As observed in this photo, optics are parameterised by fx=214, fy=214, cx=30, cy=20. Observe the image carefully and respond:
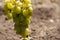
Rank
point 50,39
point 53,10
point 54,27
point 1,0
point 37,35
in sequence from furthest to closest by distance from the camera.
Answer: point 1,0 → point 53,10 → point 54,27 → point 37,35 → point 50,39

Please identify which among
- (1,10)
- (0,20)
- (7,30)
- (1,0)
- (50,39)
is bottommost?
(50,39)

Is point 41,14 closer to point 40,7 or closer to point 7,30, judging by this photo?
point 40,7

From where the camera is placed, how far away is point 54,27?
8.17 ft

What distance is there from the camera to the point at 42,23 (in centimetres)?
268

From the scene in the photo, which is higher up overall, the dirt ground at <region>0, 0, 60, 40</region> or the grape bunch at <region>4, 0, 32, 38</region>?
the dirt ground at <region>0, 0, 60, 40</region>

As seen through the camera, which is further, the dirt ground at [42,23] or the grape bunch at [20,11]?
the dirt ground at [42,23]

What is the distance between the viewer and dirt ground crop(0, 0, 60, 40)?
2271mm

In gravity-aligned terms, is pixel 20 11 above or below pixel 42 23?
below

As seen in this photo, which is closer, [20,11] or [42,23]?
[20,11]

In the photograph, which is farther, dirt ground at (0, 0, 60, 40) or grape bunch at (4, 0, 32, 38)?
dirt ground at (0, 0, 60, 40)

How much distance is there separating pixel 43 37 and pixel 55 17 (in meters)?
0.78

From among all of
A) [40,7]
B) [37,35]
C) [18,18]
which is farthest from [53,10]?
[18,18]

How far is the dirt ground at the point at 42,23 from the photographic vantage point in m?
2.27

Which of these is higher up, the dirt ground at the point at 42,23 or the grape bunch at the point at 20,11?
the dirt ground at the point at 42,23
